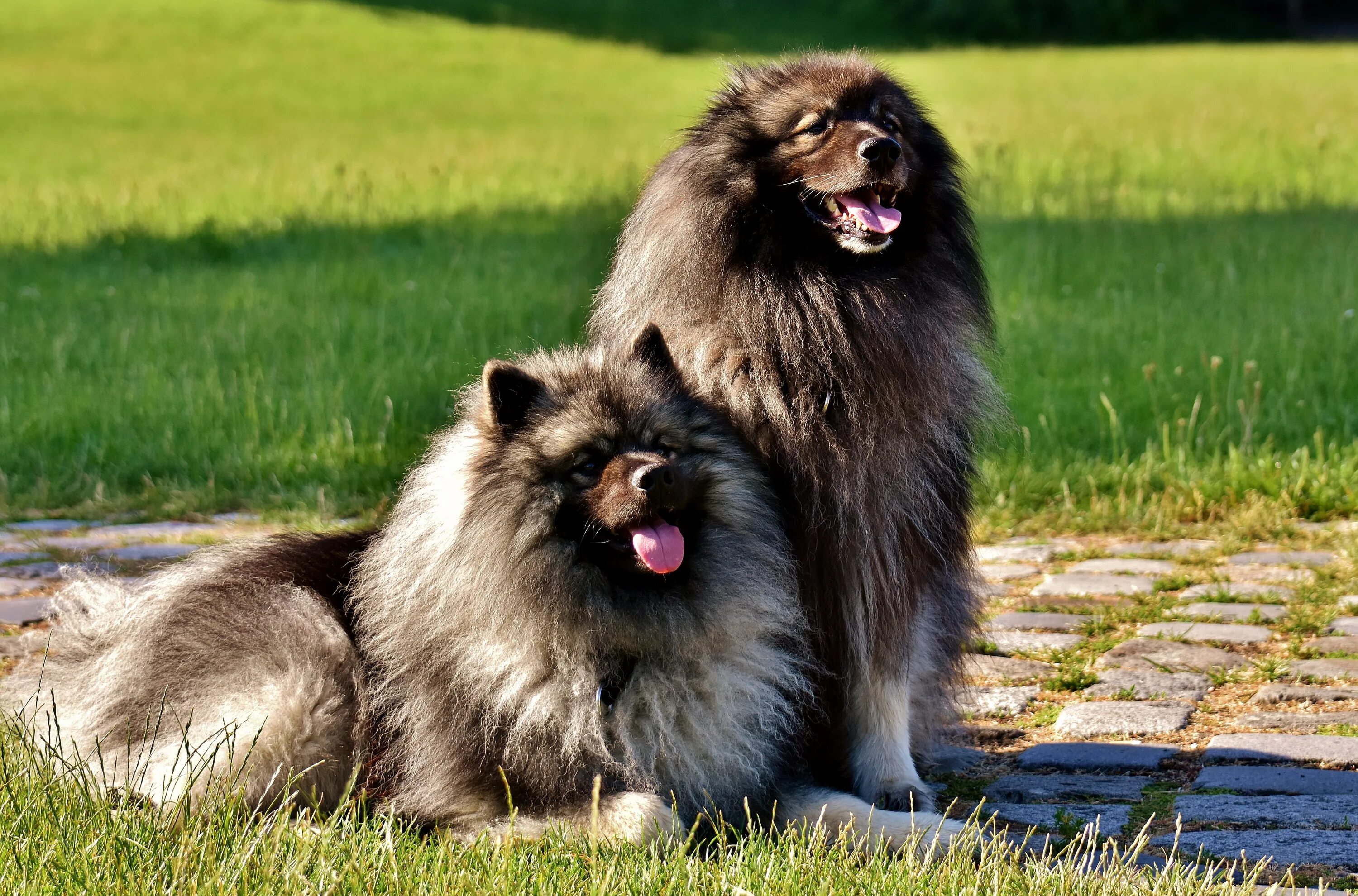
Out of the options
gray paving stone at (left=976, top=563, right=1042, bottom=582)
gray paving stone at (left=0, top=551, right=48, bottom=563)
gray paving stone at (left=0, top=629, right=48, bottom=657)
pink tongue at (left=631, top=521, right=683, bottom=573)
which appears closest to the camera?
pink tongue at (left=631, top=521, right=683, bottom=573)

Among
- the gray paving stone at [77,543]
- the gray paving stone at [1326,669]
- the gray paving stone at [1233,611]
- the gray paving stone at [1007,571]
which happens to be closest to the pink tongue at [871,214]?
the gray paving stone at [1326,669]

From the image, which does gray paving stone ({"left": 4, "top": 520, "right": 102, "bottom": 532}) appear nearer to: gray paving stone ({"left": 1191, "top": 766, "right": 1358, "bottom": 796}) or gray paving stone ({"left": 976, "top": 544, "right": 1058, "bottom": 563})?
gray paving stone ({"left": 976, "top": 544, "right": 1058, "bottom": 563})

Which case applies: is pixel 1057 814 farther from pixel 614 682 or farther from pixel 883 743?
pixel 614 682

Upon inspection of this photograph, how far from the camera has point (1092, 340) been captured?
8133 mm

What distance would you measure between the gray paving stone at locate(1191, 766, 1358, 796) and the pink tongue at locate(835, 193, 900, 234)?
1.56m

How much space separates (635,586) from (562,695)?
0.29m

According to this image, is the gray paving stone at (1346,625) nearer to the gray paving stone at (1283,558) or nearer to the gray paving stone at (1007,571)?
the gray paving stone at (1283,558)

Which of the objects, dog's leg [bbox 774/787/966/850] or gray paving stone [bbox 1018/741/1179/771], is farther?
gray paving stone [bbox 1018/741/1179/771]

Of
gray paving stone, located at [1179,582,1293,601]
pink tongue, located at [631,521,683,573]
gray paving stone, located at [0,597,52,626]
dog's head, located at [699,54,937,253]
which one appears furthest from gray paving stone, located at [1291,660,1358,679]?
gray paving stone, located at [0,597,52,626]

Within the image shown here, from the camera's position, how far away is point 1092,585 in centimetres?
539

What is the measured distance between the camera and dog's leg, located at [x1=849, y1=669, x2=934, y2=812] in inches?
142

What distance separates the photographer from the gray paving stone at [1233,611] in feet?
16.0

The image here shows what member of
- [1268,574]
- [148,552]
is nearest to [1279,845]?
[1268,574]

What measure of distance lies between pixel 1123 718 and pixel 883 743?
32.2 inches
